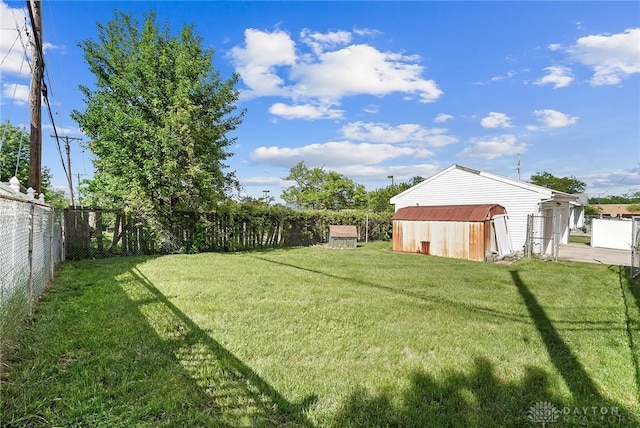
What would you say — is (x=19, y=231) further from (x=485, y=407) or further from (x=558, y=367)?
(x=558, y=367)

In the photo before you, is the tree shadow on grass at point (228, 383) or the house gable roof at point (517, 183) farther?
the house gable roof at point (517, 183)

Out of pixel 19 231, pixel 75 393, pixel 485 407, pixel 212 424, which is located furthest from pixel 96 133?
pixel 485 407

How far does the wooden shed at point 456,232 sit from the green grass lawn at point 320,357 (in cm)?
553

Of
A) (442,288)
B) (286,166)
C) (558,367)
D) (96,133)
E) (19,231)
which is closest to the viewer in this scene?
(558,367)

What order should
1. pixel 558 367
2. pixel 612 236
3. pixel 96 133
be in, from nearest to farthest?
pixel 558 367, pixel 96 133, pixel 612 236

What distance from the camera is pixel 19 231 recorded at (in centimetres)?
388

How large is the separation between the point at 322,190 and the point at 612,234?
23281 mm

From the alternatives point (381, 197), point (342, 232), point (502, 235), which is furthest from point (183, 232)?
point (381, 197)

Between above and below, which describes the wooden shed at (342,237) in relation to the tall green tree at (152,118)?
below

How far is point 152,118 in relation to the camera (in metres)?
10.9

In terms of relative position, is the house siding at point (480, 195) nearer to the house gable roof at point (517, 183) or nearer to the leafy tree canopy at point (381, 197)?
the house gable roof at point (517, 183)

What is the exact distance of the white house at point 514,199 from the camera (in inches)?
486

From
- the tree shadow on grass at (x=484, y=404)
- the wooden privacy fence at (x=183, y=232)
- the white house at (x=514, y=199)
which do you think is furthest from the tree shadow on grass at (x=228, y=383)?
the white house at (x=514, y=199)

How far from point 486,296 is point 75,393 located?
5806 millimetres
